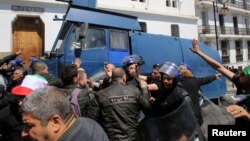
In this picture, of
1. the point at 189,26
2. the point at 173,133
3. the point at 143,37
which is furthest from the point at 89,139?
the point at 189,26

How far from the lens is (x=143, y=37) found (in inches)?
429

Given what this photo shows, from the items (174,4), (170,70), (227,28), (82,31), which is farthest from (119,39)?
(227,28)

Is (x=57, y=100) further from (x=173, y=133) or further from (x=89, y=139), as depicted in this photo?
(x=173, y=133)

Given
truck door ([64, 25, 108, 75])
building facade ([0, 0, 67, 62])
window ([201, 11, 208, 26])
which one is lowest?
truck door ([64, 25, 108, 75])

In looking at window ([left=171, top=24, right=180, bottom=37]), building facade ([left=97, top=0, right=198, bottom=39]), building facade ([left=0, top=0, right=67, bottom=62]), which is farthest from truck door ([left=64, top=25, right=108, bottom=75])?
window ([left=171, top=24, right=180, bottom=37])

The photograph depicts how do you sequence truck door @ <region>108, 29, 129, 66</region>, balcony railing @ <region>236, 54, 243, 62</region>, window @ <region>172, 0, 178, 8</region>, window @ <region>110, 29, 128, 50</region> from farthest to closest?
balcony railing @ <region>236, 54, 243, 62</region> → window @ <region>172, 0, 178, 8</region> → window @ <region>110, 29, 128, 50</region> → truck door @ <region>108, 29, 129, 66</region>

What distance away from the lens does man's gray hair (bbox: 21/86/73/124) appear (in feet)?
6.97

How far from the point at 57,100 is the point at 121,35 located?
815 centimetres

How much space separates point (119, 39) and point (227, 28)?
34.6 metres

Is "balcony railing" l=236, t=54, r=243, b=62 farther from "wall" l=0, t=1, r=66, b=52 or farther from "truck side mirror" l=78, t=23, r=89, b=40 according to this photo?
"truck side mirror" l=78, t=23, r=89, b=40

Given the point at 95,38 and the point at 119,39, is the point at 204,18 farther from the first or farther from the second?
the point at 95,38

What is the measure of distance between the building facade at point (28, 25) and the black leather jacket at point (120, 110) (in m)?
15.2

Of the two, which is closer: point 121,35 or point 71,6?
point 71,6

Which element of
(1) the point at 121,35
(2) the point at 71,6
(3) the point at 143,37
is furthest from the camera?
(3) the point at 143,37
